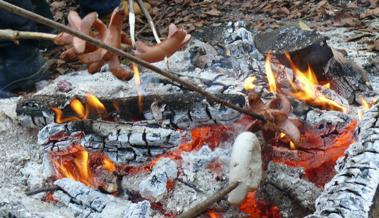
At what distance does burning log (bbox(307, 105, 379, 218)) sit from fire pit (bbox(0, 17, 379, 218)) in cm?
2

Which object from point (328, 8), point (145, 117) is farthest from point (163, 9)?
point (145, 117)

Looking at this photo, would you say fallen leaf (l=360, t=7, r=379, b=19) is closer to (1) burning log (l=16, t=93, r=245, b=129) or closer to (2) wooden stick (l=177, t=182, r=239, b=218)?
(1) burning log (l=16, t=93, r=245, b=129)

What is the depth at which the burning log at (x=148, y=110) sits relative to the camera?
2.37m

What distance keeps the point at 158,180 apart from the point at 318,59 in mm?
998

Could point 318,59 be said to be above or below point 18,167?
above

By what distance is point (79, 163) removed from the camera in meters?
2.51

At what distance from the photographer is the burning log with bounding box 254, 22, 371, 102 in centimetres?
273

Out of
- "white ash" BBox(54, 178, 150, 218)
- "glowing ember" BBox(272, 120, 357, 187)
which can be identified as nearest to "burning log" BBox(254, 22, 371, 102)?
"glowing ember" BBox(272, 120, 357, 187)

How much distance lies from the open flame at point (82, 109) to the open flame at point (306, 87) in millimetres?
752

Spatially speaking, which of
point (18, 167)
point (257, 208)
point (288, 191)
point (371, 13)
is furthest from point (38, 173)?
point (371, 13)

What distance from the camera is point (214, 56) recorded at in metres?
3.13

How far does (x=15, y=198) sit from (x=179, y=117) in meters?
0.71

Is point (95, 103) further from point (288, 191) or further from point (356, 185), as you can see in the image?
point (356, 185)

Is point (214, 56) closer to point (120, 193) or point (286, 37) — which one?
point (286, 37)
